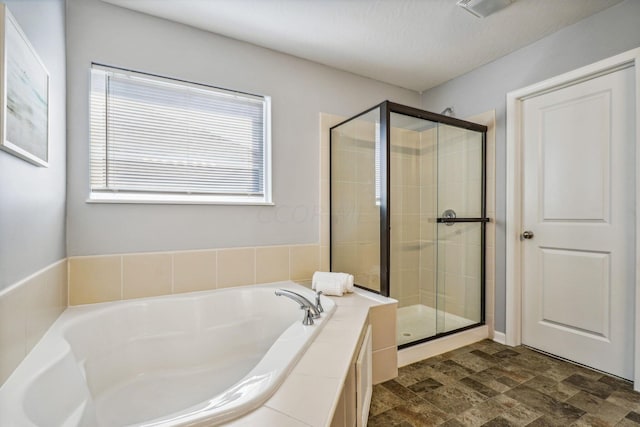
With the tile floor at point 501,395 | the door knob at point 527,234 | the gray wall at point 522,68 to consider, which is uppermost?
the gray wall at point 522,68

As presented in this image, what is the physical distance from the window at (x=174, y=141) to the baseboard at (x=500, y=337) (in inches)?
84.6

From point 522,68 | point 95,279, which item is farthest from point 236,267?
point 522,68

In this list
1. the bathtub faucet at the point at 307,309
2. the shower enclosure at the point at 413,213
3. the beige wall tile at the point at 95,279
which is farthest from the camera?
the shower enclosure at the point at 413,213

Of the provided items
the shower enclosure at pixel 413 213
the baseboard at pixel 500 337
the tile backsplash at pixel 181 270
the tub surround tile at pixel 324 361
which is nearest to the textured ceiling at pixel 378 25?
the shower enclosure at pixel 413 213

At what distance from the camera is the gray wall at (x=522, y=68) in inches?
74.8

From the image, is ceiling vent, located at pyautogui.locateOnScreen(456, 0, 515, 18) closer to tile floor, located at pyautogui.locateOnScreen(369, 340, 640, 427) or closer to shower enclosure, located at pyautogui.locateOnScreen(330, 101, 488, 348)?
shower enclosure, located at pyautogui.locateOnScreen(330, 101, 488, 348)

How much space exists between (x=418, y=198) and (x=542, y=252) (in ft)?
3.29

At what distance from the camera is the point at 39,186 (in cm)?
135

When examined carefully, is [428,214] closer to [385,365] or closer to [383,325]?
[383,325]

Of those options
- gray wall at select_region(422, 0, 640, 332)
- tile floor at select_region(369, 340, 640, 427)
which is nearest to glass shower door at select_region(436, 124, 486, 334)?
gray wall at select_region(422, 0, 640, 332)

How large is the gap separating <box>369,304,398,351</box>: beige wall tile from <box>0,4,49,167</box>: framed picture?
5.80 feet

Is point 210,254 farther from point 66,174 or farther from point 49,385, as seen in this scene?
point 49,385

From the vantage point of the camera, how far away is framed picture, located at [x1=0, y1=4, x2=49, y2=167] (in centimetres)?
98

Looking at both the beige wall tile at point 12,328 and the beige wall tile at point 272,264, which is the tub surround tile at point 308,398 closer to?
the beige wall tile at point 12,328
